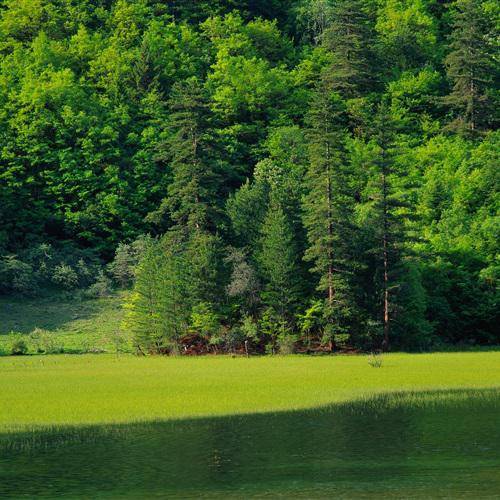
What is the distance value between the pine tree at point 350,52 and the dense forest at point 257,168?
0.39 metres

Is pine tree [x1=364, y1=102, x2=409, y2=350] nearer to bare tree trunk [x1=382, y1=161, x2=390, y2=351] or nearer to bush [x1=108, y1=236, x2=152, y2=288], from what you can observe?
bare tree trunk [x1=382, y1=161, x2=390, y2=351]

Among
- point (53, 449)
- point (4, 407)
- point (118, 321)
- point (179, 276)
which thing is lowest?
point (118, 321)

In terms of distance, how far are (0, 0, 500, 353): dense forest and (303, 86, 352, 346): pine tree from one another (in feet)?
0.69

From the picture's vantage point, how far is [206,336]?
80812mm

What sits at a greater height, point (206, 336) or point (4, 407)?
point (4, 407)

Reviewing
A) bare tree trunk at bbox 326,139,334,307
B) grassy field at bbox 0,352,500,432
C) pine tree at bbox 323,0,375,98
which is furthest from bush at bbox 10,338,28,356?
pine tree at bbox 323,0,375,98

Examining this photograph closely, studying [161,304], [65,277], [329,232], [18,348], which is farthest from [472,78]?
[18,348]

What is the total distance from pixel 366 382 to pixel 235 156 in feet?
249

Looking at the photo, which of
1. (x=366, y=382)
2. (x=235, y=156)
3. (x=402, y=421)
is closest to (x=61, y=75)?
(x=235, y=156)

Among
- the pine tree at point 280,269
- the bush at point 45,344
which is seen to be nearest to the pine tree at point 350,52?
the pine tree at point 280,269

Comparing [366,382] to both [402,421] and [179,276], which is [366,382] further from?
[179,276]

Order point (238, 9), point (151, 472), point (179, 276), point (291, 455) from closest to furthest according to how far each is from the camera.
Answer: point (151, 472), point (291, 455), point (179, 276), point (238, 9)

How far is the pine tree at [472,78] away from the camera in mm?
124475

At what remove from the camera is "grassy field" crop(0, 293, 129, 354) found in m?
81.9
